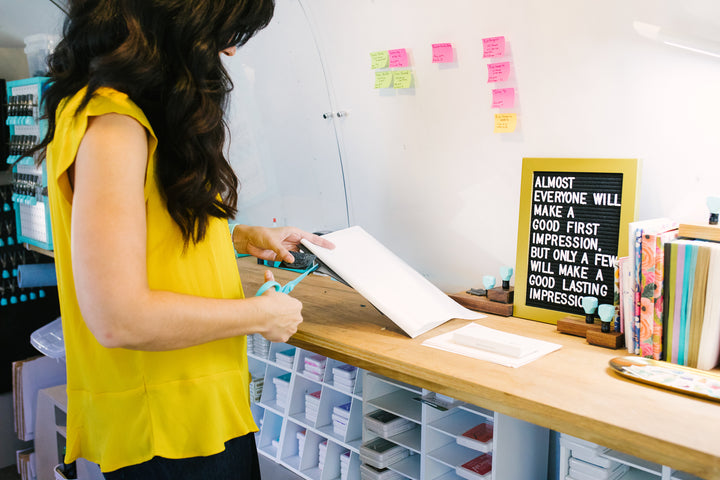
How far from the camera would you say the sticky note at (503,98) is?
5.26 ft

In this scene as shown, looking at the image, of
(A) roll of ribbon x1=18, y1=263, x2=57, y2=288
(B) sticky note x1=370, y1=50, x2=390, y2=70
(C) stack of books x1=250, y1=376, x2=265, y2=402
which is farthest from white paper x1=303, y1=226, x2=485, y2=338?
(A) roll of ribbon x1=18, y1=263, x2=57, y2=288

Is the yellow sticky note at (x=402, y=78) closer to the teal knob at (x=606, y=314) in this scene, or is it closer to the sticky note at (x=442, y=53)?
the sticky note at (x=442, y=53)

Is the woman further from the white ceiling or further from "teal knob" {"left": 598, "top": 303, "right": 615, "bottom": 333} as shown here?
the white ceiling

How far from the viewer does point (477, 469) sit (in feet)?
4.76

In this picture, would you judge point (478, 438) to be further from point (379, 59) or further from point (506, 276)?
point (379, 59)

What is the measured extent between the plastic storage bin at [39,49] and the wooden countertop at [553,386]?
1.88 metres

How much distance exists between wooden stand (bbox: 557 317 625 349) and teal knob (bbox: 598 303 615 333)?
0.5 inches

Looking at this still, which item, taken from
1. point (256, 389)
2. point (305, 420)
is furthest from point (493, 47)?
point (256, 389)

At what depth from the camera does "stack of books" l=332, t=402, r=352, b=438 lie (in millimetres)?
1861

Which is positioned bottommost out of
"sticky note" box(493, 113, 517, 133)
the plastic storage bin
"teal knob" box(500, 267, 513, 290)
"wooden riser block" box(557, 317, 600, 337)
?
"wooden riser block" box(557, 317, 600, 337)

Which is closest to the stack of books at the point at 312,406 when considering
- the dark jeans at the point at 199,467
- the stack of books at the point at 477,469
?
the stack of books at the point at 477,469

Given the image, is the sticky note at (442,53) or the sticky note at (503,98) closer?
the sticky note at (503,98)

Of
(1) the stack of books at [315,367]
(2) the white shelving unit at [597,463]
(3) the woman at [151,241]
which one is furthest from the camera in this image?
(1) the stack of books at [315,367]

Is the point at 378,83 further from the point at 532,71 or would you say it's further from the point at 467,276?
the point at 467,276
